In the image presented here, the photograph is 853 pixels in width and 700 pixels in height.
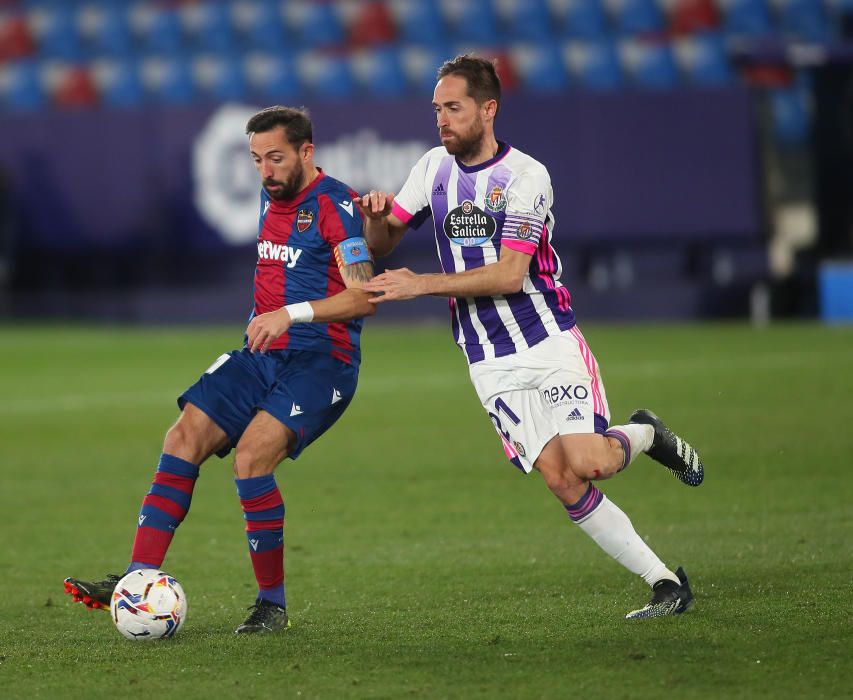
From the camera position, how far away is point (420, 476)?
9.29 m

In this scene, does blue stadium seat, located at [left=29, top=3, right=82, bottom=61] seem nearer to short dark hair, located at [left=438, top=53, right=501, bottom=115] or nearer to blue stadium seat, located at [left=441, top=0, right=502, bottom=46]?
blue stadium seat, located at [left=441, top=0, right=502, bottom=46]

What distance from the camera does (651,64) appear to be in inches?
823

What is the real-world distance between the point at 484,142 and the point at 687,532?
2.66m

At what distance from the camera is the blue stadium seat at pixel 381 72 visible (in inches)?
872

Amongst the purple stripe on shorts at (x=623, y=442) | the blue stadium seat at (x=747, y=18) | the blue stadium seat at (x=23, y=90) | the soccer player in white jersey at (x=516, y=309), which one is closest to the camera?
the soccer player in white jersey at (x=516, y=309)

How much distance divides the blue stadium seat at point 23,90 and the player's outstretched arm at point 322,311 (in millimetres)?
19476

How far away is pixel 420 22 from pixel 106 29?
17.6 feet

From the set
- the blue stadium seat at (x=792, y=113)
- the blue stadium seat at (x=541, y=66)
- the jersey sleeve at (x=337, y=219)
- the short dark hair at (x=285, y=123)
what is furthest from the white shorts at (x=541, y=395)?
the blue stadium seat at (x=541, y=66)

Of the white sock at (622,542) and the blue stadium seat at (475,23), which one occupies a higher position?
the blue stadium seat at (475,23)

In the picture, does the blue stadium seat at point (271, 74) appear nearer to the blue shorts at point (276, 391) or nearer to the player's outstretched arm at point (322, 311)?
the blue shorts at point (276, 391)

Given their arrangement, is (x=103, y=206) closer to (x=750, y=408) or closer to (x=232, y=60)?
(x=232, y=60)

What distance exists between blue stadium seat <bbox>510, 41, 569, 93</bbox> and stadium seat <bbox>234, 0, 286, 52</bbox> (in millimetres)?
3913

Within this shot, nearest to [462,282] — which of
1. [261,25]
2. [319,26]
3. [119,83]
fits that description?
[319,26]

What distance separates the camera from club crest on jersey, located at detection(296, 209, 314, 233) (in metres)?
5.63
